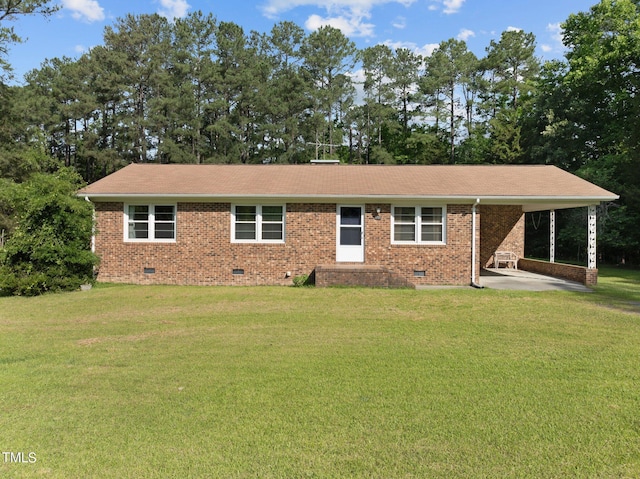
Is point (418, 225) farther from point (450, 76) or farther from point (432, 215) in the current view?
point (450, 76)

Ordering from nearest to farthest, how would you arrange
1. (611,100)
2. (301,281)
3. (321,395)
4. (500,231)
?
(321,395) → (301,281) → (500,231) → (611,100)

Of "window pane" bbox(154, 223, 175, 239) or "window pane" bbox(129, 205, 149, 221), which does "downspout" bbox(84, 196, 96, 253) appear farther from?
"window pane" bbox(154, 223, 175, 239)

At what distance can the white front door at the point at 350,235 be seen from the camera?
1342 cm

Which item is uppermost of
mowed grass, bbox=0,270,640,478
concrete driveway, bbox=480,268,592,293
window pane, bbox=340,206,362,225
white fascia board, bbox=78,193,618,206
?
white fascia board, bbox=78,193,618,206

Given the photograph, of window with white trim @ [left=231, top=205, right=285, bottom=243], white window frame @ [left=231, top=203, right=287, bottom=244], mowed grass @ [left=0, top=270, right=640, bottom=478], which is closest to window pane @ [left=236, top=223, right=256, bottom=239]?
window with white trim @ [left=231, top=205, right=285, bottom=243]

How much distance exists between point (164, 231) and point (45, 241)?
3.29 meters

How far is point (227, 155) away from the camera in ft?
115

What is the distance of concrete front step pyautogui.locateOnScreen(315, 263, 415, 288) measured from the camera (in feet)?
39.7

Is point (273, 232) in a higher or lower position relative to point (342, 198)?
lower

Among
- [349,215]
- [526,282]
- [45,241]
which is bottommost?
[526,282]

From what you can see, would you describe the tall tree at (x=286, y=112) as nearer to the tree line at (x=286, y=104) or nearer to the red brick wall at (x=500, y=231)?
the tree line at (x=286, y=104)

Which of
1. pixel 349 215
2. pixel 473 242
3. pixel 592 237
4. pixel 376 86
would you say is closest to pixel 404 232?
pixel 349 215

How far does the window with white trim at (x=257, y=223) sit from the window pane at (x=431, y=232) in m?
4.56

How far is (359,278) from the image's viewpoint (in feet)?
39.8
